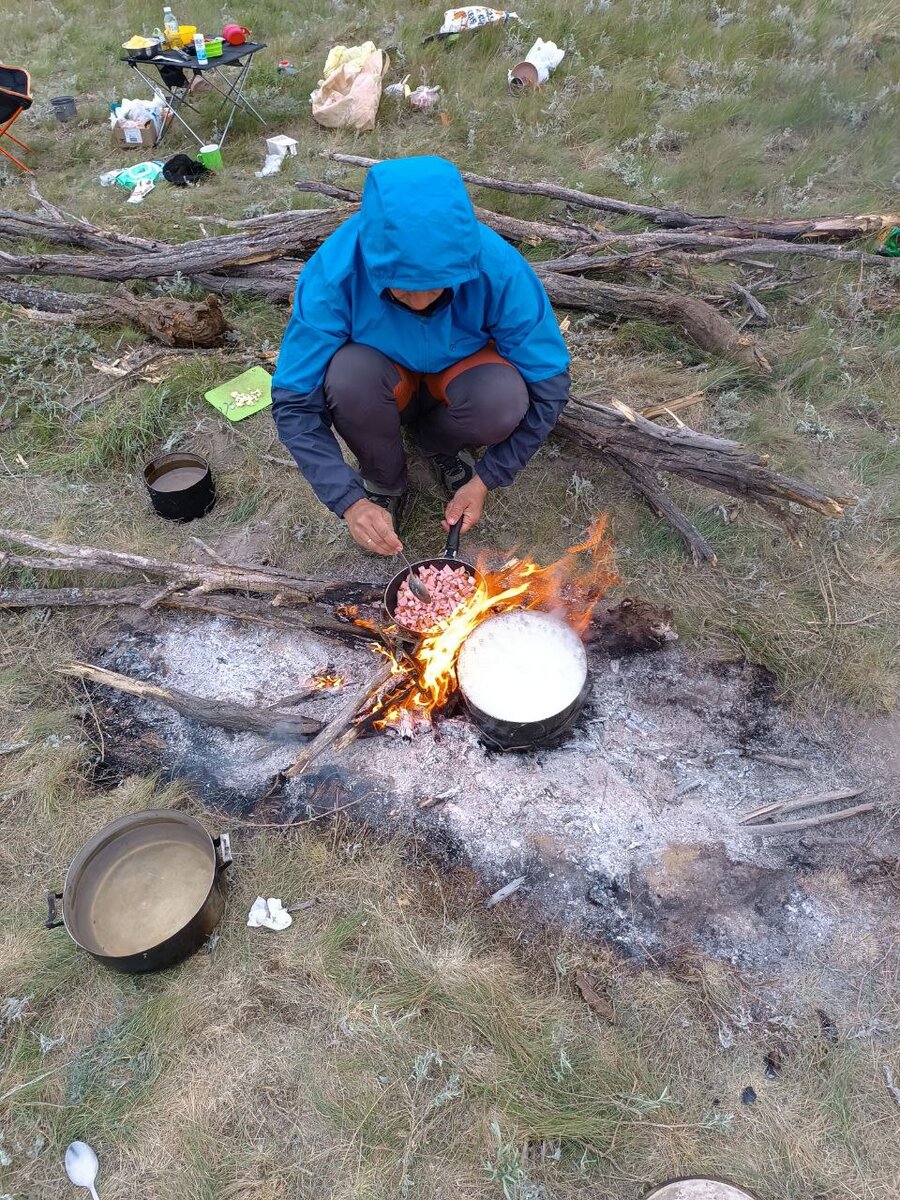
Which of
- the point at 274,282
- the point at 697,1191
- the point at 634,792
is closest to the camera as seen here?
the point at 697,1191

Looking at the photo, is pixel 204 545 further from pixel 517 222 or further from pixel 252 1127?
pixel 517 222

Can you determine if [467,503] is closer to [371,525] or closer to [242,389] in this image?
[371,525]

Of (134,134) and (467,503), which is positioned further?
(134,134)

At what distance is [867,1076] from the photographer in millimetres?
1883

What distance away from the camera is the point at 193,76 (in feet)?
21.8

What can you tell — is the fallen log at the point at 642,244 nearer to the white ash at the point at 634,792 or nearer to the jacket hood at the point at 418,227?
the jacket hood at the point at 418,227

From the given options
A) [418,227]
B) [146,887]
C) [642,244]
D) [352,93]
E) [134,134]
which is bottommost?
[146,887]

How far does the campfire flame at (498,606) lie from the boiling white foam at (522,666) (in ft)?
0.33

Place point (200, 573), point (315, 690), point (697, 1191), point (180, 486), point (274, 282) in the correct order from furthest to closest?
1. point (274, 282)
2. point (180, 486)
3. point (200, 573)
4. point (315, 690)
5. point (697, 1191)

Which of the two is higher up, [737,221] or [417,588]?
[737,221]

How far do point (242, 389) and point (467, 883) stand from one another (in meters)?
3.00

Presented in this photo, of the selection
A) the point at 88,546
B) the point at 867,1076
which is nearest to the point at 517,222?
the point at 88,546

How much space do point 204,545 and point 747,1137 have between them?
2772 millimetres

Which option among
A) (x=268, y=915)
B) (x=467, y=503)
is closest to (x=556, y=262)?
(x=467, y=503)
